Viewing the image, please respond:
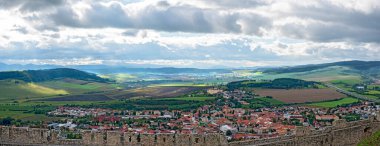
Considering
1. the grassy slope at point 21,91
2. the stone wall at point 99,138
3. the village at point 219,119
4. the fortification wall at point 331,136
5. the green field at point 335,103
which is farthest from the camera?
the grassy slope at point 21,91

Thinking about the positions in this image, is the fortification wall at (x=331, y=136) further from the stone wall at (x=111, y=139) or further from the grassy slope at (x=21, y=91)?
the grassy slope at (x=21, y=91)

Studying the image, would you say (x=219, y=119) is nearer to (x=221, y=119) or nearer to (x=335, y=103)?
(x=221, y=119)

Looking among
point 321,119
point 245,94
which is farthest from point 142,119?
point 245,94

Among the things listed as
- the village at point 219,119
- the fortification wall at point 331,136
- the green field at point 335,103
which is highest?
the fortification wall at point 331,136

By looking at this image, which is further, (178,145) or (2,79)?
(2,79)

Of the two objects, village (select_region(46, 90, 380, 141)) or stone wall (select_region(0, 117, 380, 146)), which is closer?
stone wall (select_region(0, 117, 380, 146))

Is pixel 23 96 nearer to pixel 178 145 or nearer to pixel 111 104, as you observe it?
pixel 111 104

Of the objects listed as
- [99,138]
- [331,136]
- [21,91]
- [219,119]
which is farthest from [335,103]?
[21,91]

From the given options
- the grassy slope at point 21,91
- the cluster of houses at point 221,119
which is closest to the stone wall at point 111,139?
the cluster of houses at point 221,119

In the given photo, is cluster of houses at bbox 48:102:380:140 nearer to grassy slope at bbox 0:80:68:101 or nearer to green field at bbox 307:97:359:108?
green field at bbox 307:97:359:108

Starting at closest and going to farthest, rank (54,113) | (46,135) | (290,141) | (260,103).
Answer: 1. (46,135)
2. (290,141)
3. (54,113)
4. (260,103)

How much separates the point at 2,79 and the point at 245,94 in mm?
97607

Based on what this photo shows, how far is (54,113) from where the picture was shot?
95.3 meters

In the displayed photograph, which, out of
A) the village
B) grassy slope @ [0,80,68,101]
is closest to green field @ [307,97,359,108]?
the village
